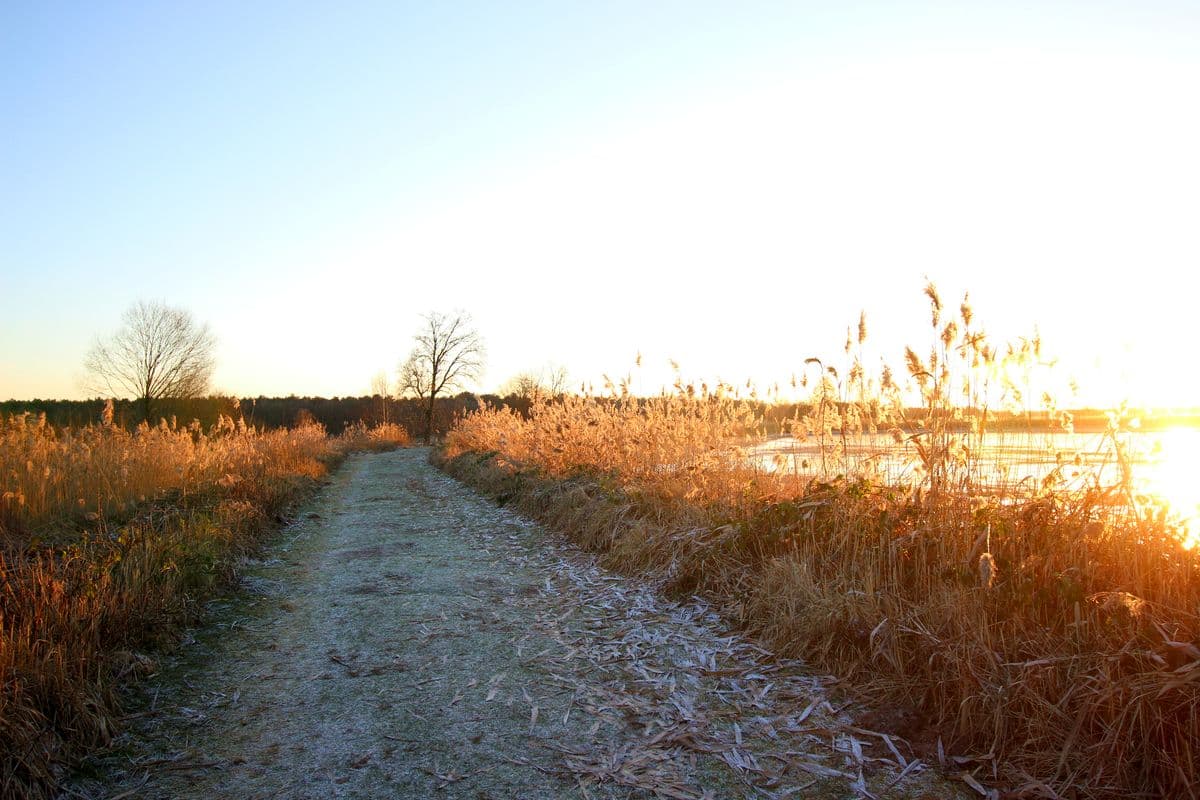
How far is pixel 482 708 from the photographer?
3.67m

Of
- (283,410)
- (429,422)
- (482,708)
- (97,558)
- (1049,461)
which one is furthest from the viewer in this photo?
(283,410)

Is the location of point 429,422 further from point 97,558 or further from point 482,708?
point 482,708

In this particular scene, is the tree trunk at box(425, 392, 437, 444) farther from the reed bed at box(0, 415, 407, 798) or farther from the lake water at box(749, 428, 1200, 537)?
the lake water at box(749, 428, 1200, 537)

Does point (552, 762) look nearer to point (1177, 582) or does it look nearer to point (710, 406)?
point (1177, 582)

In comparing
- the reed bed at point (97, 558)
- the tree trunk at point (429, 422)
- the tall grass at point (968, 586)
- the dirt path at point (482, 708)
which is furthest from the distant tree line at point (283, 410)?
the tall grass at point (968, 586)

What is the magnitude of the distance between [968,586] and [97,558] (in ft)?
19.5

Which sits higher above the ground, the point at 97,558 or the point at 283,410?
the point at 283,410

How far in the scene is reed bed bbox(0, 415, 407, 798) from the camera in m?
3.11

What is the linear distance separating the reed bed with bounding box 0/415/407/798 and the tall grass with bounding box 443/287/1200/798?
3866 mm

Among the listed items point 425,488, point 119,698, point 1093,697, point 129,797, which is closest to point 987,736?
point 1093,697

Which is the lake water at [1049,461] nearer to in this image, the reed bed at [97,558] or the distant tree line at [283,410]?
the reed bed at [97,558]

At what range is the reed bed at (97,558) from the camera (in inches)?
122

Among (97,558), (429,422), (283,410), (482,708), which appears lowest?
(482,708)

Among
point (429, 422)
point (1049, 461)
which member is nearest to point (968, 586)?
point (1049, 461)
